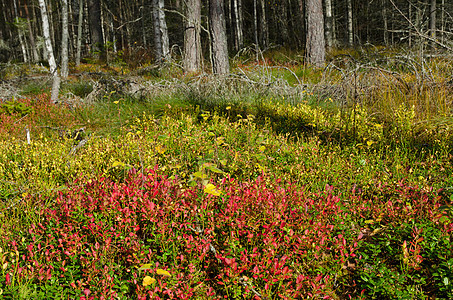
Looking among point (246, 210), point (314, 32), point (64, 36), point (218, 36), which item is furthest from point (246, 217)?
point (314, 32)

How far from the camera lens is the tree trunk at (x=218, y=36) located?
8.08 metres

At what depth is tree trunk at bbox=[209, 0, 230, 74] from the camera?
26.5ft

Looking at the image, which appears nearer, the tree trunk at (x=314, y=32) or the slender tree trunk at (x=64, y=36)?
the slender tree trunk at (x=64, y=36)

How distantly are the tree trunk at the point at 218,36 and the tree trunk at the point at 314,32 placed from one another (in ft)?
7.72

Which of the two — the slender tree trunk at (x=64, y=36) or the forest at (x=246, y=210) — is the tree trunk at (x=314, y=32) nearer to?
the forest at (x=246, y=210)

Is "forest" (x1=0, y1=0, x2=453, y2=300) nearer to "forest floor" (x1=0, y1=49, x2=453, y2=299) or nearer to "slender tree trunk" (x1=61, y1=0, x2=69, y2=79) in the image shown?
"forest floor" (x1=0, y1=49, x2=453, y2=299)

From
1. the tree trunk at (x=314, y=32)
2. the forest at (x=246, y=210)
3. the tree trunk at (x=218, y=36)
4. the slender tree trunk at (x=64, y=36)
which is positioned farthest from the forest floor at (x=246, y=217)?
the tree trunk at (x=314, y=32)

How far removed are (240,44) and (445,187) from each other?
18.8 meters

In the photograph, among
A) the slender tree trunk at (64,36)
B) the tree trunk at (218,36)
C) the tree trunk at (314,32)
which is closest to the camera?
the slender tree trunk at (64,36)

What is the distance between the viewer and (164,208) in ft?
8.07

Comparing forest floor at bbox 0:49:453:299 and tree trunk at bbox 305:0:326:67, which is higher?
tree trunk at bbox 305:0:326:67

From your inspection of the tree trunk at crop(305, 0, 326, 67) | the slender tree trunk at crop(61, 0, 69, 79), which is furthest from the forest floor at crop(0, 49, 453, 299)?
the tree trunk at crop(305, 0, 326, 67)

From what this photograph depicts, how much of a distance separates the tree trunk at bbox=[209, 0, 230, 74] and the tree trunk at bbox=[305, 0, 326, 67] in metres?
2.35

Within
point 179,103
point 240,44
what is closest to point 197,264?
point 179,103
